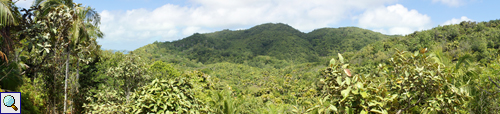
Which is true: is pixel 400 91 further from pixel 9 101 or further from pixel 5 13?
pixel 5 13

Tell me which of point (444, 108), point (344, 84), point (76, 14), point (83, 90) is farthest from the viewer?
point (83, 90)

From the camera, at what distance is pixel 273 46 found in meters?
164

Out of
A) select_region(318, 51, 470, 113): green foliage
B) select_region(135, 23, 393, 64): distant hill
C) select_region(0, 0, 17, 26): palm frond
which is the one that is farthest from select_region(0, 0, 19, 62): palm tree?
select_region(135, 23, 393, 64): distant hill

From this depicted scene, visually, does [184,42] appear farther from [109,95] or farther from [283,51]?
[109,95]

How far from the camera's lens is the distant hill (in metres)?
138

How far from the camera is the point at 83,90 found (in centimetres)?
1109

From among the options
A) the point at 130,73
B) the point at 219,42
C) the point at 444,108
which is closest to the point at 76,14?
the point at 130,73

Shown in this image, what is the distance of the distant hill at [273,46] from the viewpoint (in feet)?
454

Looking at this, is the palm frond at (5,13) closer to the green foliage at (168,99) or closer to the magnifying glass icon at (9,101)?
the magnifying glass icon at (9,101)

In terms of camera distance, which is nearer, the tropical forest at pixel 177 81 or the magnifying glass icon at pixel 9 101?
the tropical forest at pixel 177 81

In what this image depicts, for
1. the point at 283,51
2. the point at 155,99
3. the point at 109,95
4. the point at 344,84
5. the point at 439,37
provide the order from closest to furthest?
the point at 344,84, the point at 155,99, the point at 109,95, the point at 439,37, the point at 283,51

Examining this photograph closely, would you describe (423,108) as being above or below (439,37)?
below

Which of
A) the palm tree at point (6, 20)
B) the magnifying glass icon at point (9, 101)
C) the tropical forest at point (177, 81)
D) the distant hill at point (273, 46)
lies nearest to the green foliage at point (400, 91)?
the tropical forest at point (177, 81)

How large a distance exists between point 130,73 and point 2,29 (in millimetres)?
4031
